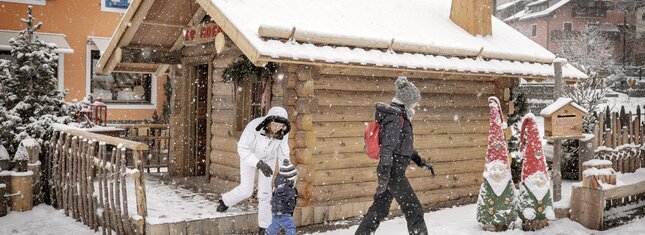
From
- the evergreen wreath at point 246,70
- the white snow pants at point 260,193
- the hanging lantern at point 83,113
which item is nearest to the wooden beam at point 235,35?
the evergreen wreath at point 246,70

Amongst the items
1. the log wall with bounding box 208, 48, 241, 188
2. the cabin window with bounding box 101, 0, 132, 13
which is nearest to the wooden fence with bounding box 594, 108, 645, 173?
the log wall with bounding box 208, 48, 241, 188

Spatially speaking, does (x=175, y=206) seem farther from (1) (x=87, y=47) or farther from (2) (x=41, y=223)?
(1) (x=87, y=47)

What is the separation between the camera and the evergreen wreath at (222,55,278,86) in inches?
329

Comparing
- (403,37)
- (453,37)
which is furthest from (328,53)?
(453,37)

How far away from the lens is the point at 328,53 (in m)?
7.83

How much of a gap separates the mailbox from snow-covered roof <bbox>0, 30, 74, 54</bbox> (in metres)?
12.7

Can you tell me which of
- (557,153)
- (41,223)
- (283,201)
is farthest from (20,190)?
(557,153)

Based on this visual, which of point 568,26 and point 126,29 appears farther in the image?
point 568,26

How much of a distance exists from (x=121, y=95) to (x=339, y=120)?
39.4ft

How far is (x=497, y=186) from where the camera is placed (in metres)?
7.81

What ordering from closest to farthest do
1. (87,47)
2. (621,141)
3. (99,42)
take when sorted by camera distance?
(621,141)
(99,42)
(87,47)

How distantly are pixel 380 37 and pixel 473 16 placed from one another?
11.6 feet

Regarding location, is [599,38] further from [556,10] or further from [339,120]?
[339,120]

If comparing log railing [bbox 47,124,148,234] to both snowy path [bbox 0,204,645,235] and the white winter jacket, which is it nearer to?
snowy path [bbox 0,204,645,235]
